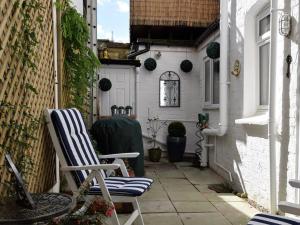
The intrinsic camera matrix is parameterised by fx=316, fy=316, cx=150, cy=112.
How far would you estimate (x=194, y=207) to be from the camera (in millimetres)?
3766

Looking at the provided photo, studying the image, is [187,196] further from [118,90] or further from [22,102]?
[118,90]

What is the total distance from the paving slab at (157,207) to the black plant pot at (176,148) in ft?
10.1

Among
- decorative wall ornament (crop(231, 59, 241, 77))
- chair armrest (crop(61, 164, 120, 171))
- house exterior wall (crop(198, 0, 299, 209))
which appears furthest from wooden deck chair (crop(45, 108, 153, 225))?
Result: decorative wall ornament (crop(231, 59, 241, 77))

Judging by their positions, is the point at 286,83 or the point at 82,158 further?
the point at 286,83

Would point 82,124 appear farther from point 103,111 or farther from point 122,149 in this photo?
point 103,111

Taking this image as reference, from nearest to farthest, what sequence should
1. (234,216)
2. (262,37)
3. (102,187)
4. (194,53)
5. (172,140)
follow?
(102,187) < (234,216) < (262,37) < (172,140) < (194,53)

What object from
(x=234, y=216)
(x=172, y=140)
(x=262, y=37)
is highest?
(x=262, y=37)

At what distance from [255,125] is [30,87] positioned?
262 cm

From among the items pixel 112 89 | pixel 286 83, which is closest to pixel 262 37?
pixel 286 83

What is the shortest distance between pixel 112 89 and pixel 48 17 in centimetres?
431

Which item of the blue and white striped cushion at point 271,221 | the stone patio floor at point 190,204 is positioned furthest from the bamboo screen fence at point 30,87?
the blue and white striped cushion at point 271,221

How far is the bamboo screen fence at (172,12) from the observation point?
7.52 metres

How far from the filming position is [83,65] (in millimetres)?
4160

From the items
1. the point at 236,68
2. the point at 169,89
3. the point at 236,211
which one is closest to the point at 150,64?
the point at 169,89
